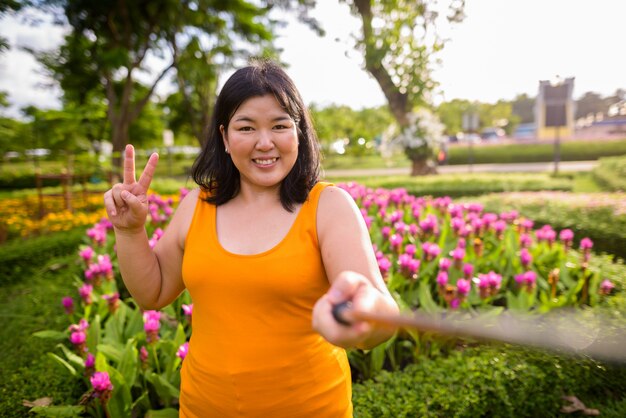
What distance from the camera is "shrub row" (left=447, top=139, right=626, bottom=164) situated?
2475cm

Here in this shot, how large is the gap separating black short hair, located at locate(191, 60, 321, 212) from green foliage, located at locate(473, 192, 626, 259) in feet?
14.1

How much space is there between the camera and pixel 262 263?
112 centimetres

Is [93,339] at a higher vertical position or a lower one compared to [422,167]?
lower

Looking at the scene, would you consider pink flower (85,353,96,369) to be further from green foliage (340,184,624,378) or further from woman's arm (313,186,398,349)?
woman's arm (313,186,398,349)

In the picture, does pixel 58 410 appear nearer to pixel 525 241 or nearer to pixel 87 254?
pixel 87 254

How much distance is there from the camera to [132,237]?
1281mm

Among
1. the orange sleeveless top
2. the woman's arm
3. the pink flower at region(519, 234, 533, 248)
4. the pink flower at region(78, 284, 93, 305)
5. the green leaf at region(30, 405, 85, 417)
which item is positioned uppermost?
the woman's arm

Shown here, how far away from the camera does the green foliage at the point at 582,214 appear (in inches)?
182

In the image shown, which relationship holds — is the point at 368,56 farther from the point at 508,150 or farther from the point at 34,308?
the point at 508,150

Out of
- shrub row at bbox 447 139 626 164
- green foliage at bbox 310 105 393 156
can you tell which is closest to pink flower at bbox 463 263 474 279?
shrub row at bbox 447 139 626 164

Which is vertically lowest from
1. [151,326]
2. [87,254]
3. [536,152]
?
[151,326]

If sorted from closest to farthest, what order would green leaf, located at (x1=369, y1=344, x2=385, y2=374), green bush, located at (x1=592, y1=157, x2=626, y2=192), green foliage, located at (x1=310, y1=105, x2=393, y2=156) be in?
green leaf, located at (x1=369, y1=344, x2=385, y2=374), green bush, located at (x1=592, y1=157, x2=626, y2=192), green foliage, located at (x1=310, y1=105, x2=393, y2=156)

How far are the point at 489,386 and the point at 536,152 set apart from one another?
86.7 ft

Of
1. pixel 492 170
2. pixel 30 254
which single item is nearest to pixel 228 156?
pixel 30 254
